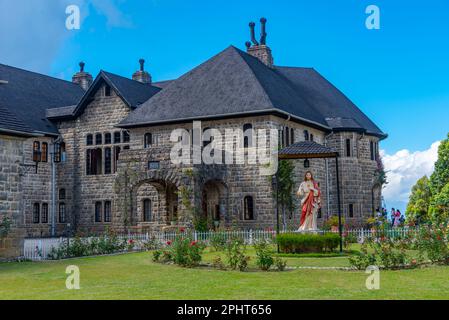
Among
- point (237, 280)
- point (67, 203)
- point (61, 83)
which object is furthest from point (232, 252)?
point (61, 83)

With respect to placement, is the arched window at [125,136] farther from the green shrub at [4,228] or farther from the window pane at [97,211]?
the green shrub at [4,228]

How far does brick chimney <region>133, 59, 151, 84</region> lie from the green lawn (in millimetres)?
32593

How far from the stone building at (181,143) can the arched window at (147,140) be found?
0.25 ft

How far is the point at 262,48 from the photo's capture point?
41.3 metres

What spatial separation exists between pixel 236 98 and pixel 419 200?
20181mm

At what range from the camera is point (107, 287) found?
13.5 metres

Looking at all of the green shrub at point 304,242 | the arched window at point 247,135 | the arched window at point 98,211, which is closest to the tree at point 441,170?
the arched window at point 247,135

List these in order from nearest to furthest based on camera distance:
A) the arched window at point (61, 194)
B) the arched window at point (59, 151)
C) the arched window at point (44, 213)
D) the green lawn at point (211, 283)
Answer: the green lawn at point (211, 283) < the arched window at point (44, 213) < the arched window at point (61, 194) < the arched window at point (59, 151)

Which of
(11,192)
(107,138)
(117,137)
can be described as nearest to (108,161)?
(107,138)

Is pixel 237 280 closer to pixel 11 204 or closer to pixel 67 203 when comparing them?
pixel 11 204

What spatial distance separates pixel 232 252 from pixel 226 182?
569 inches

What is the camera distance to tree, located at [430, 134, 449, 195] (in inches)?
1486

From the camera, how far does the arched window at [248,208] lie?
1304 inches

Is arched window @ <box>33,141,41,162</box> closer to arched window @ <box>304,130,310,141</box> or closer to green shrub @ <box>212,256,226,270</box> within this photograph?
arched window @ <box>304,130,310,141</box>
